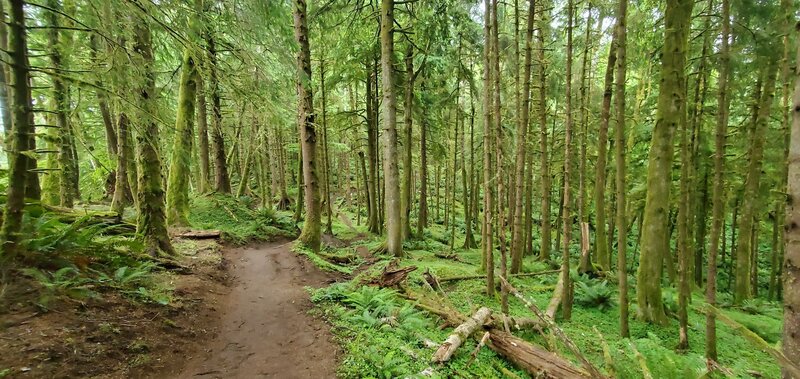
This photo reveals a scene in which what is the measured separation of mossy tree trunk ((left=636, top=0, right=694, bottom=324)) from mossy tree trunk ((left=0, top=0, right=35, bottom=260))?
29.7ft

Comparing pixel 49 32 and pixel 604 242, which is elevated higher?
pixel 49 32

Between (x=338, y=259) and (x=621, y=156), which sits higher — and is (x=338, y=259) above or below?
below

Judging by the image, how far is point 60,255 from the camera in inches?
188

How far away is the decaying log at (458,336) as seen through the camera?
14.8 feet

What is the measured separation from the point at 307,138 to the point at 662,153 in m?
7.98

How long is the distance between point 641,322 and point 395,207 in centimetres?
646

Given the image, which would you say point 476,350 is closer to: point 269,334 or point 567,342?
point 567,342

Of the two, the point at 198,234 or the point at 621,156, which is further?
the point at 198,234

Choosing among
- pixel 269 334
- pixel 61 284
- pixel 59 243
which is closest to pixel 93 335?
pixel 61 284

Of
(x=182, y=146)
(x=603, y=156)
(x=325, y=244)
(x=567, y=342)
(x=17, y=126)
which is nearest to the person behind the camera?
(x=17, y=126)

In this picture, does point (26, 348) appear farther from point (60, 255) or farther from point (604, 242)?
point (604, 242)

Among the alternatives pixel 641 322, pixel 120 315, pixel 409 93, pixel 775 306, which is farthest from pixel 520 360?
pixel 775 306

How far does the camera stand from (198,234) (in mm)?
10039

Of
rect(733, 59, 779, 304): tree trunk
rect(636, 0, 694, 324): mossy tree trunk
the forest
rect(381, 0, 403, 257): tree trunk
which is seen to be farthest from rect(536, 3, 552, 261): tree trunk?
rect(733, 59, 779, 304): tree trunk
